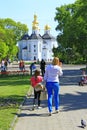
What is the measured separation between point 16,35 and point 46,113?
417ft

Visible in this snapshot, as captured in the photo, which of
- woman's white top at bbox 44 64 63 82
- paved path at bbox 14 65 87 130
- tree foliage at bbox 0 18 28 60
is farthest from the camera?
tree foliage at bbox 0 18 28 60

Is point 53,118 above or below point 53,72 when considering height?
below

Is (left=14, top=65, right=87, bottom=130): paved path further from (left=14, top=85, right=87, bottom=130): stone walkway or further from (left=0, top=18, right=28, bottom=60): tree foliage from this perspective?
(left=0, top=18, right=28, bottom=60): tree foliage

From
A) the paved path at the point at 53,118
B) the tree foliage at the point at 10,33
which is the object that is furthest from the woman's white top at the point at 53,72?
the tree foliage at the point at 10,33

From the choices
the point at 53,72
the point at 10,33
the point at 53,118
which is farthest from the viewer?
the point at 10,33

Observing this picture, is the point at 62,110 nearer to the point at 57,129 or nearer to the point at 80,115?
the point at 80,115

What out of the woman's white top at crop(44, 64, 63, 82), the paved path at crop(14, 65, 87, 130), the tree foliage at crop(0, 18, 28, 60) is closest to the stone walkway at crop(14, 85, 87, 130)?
the paved path at crop(14, 65, 87, 130)

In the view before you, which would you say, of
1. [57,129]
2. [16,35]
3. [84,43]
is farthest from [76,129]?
[16,35]

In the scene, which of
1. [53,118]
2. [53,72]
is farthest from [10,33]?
[53,118]

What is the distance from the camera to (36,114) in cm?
1511

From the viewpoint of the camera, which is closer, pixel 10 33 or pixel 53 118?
pixel 53 118

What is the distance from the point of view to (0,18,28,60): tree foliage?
397 ft

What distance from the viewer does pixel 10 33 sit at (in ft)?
429

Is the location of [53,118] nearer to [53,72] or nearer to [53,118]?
[53,118]
